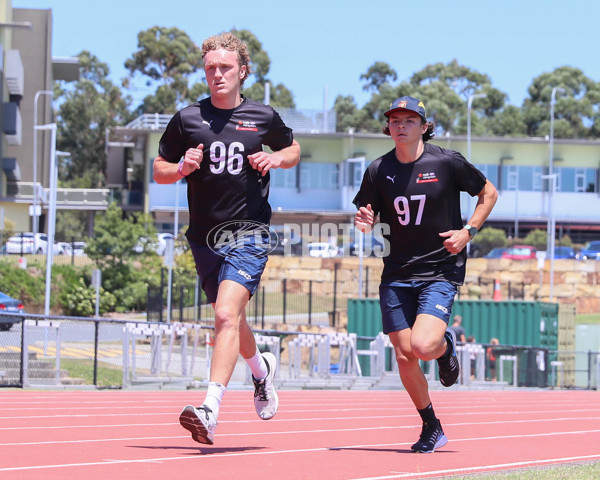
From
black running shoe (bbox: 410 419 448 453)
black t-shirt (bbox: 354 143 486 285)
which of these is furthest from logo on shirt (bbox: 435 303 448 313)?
black running shoe (bbox: 410 419 448 453)

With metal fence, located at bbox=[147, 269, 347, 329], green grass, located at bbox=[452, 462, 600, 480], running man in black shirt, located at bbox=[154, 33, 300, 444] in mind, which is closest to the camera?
green grass, located at bbox=[452, 462, 600, 480]

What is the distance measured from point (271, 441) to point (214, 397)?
1.05 metres

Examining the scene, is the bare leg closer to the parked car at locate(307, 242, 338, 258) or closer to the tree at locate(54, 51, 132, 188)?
the parked car at locate(307, 242, 338, 258)

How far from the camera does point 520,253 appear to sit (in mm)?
57656

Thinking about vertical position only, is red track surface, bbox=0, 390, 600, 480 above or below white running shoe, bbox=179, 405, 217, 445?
below

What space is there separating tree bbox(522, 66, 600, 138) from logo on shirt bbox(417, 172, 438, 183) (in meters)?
79.5

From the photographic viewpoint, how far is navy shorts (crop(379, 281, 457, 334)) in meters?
7.08

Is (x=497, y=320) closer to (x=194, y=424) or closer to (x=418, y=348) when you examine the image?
(x=418, y=348)

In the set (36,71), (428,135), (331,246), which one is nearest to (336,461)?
(428,135)

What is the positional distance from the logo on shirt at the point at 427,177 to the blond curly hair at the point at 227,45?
1.37 m

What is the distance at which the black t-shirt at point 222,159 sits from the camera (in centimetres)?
Answer: 685

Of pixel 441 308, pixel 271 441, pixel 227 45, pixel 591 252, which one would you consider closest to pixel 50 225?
pixel 271 441

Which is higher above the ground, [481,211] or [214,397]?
[481,211]

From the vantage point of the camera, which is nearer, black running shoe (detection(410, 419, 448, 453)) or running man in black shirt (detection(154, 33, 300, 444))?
running man in black shirt (detection(154, 33, 300, 444))
